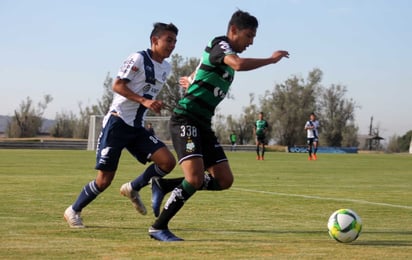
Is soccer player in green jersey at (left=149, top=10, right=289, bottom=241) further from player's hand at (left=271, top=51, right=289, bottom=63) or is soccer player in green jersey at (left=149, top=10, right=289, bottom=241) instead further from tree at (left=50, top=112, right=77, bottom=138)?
tree at (left=50, top=112, right=77, bottom=138)

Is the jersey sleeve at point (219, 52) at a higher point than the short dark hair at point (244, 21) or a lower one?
lower

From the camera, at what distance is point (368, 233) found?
745 centimetres

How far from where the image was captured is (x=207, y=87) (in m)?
6.93

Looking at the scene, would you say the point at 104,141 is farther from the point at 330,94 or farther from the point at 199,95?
the point at 330,94

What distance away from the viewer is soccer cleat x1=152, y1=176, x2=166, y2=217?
8.02 m

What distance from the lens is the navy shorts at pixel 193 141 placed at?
22.6 feet

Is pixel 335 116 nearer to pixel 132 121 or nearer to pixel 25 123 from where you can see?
pixel 25 123

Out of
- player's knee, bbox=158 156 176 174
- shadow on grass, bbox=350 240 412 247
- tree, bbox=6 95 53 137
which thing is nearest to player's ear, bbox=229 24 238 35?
player's knee, bbox=158 156 176 174

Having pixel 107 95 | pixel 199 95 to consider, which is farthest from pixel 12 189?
pixel 107 95

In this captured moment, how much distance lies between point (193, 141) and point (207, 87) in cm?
54

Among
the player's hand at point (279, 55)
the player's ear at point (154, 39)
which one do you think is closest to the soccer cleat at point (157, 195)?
the player's ear at point (154, 39)

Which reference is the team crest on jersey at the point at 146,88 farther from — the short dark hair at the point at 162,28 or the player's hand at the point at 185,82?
the short dark hair at the point at 162,28

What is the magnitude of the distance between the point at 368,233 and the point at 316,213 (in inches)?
78.2

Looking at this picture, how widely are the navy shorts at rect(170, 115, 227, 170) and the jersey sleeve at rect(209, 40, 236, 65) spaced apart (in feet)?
2.26
